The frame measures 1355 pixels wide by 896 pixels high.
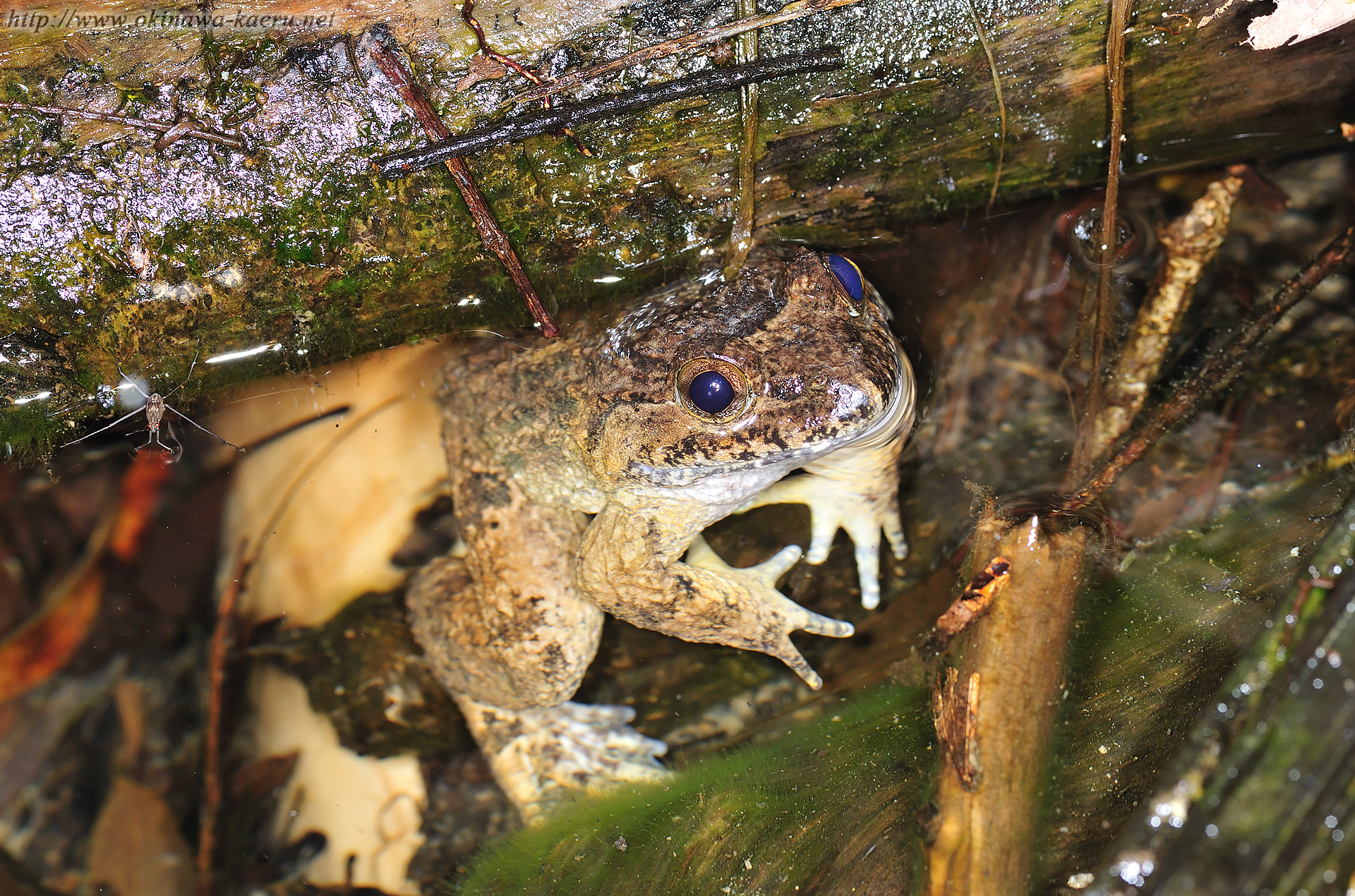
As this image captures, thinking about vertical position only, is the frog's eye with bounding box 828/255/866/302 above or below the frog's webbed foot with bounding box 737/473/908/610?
above

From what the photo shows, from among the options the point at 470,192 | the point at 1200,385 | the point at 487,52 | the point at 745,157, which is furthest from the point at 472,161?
the point at 1200,385

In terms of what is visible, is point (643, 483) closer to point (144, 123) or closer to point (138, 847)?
point (144, 123)

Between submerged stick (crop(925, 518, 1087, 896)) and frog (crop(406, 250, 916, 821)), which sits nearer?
submerged stick (crop(925, 518, 1087, 896))

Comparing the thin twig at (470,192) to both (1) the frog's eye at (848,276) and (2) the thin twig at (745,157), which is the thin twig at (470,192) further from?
(1) the frog's eye at (848,276)

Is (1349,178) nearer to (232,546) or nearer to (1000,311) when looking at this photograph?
(1000,311)

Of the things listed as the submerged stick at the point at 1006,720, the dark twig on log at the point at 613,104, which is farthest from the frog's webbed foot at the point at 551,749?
the dark twig on log at the point at 613,104

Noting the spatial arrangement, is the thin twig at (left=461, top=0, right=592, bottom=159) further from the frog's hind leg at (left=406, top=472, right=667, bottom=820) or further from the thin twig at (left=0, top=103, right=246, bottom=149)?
the frog's hind leg at (left=406, top=472, right=667, bottom=820)

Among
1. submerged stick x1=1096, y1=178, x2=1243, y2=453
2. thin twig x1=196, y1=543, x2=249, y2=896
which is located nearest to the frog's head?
submerged stick x1=1096, y1=178, x2=1243, y2=453

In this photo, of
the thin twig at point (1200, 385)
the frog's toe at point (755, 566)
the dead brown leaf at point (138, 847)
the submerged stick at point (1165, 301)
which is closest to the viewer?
the thin twig at point (1200, 385)

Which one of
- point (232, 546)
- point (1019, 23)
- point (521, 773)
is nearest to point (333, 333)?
point (232, 546)
